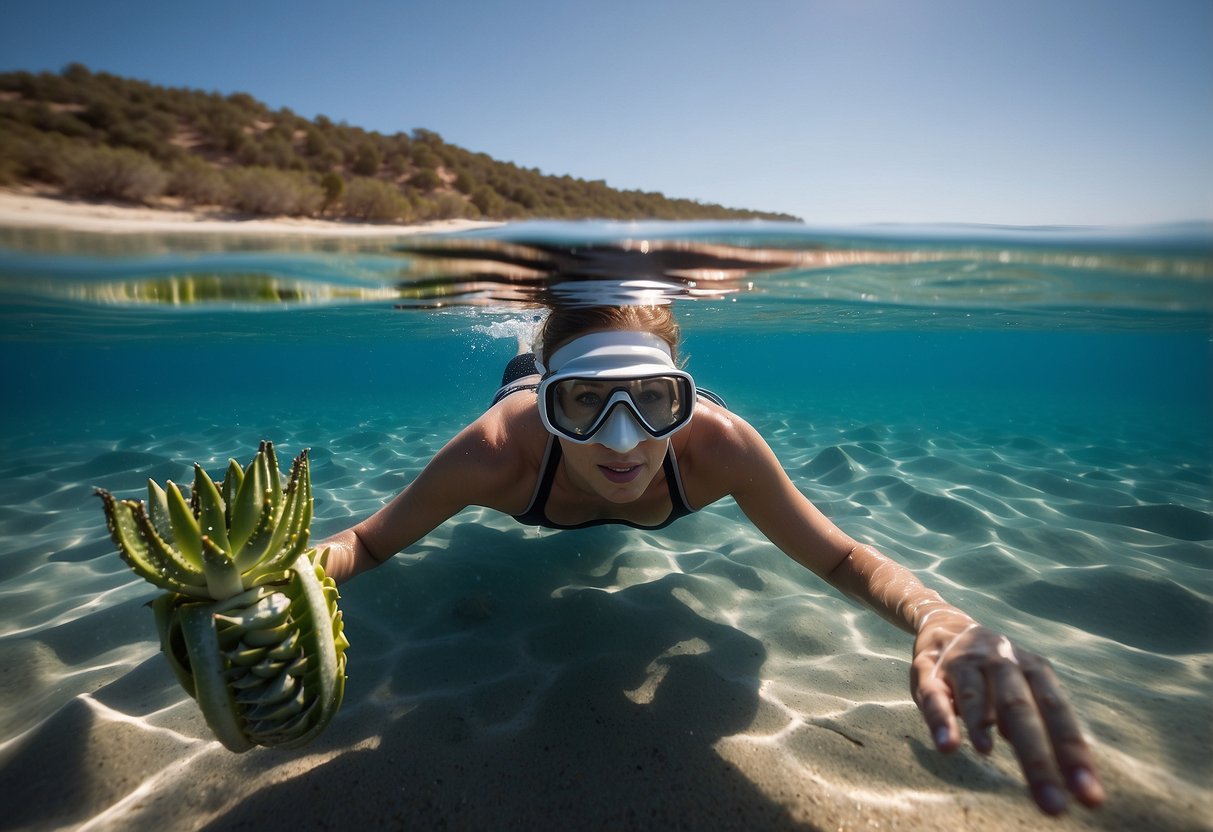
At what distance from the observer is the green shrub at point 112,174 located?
4078 millimetres

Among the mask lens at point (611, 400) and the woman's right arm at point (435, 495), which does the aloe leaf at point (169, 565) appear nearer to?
the woman's right arm at point (435, 495)

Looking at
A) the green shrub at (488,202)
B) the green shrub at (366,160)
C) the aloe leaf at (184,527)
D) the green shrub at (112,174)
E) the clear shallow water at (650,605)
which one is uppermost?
the green shrub at (366,160)

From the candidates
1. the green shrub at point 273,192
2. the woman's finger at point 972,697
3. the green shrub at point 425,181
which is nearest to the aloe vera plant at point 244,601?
the woman's finger at point 972,697

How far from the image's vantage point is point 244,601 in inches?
65.8

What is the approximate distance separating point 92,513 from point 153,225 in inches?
148

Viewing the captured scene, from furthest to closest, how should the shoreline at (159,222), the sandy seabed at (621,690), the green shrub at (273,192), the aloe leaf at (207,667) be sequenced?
the green shrub at (273,192) → the shoreline at (159,222) → the sandy seabed at (621,690) → the aloe leaf at (207,667)

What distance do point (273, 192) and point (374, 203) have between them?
99cm

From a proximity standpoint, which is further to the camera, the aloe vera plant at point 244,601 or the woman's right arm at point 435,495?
the woman's right arm at point 435,495

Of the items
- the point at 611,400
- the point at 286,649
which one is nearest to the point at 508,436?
the point at 611,400

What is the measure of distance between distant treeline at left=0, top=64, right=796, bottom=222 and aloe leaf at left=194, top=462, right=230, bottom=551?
4.06m

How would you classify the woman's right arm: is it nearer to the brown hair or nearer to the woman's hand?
the brown hair

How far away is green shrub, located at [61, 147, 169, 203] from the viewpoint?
4078 mm

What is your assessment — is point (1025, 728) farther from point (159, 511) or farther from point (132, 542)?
point (159, 511)

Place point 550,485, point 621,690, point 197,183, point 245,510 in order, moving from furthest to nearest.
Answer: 1. point 197,183
2. point 550,485
3. point 621,690
4. point 245,510
